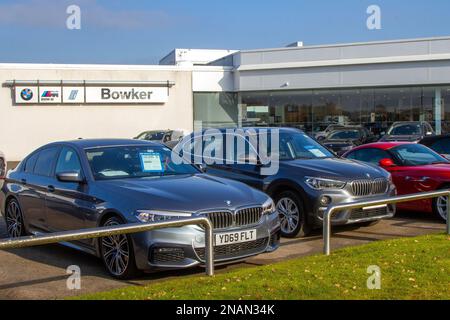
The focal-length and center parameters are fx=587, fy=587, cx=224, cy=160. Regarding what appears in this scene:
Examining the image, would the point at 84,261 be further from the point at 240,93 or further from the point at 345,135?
the point at 240,93

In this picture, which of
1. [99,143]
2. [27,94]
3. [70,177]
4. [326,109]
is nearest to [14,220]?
[99,143]

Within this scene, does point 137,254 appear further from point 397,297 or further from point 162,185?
point 397,297

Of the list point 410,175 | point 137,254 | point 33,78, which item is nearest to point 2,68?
point 33,78

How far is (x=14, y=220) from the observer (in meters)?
8.65

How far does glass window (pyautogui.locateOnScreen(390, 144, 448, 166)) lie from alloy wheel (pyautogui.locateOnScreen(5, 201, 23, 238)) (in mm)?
6745

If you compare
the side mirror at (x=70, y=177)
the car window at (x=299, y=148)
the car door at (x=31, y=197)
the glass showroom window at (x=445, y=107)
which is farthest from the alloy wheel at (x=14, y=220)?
the glass showroom window at (x=445, y=107)

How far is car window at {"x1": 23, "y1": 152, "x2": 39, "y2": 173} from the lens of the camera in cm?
848

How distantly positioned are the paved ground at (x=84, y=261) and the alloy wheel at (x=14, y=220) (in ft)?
1.51

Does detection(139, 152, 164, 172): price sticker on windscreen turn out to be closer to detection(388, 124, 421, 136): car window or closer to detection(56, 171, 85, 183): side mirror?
detection(56, 171, 85, 183): side mirror

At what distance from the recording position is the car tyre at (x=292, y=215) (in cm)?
880

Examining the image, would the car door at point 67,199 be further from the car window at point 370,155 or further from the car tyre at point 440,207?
the car window at point 370,155

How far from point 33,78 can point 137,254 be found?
83.6 feet

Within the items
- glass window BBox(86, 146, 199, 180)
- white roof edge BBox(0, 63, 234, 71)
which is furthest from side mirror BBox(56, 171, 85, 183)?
white roof edge BBox(0, 63, 234, 71)
